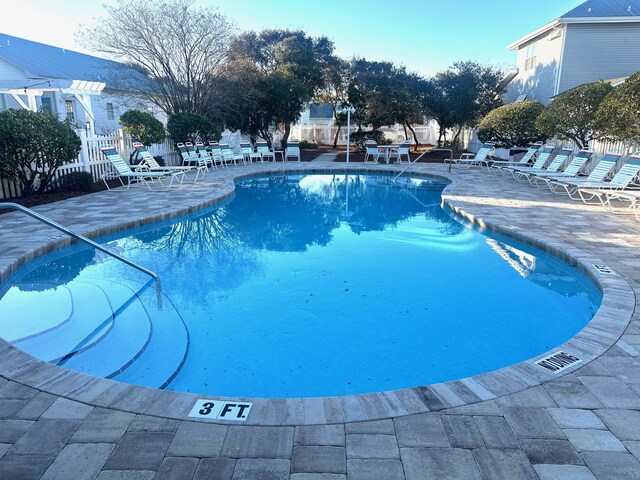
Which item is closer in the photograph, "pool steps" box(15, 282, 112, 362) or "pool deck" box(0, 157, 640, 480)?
"pool deck" box(0, 157, 640, 480)

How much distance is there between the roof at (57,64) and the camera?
15.2 metres

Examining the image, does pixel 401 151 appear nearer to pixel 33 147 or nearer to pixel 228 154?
pixel 228 154

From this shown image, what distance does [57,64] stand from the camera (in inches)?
709

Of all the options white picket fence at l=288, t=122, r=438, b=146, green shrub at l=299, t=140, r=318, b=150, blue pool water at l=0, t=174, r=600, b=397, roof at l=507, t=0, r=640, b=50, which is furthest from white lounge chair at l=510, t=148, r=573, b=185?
white picket fence at l=288, t=122, r=438, b=146

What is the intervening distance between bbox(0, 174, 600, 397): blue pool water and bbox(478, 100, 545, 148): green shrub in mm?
8628

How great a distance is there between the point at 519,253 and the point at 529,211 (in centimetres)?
218

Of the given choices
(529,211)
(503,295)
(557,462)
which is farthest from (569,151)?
(557,462)

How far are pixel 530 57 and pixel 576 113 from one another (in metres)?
8.81

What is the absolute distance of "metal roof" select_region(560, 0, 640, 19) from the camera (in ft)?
49.5

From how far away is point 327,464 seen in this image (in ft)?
6.49

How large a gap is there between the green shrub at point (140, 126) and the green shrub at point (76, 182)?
7.68ft

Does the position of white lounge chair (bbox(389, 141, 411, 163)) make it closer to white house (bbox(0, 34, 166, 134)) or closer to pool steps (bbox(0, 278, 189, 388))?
white house (bbox(0, 34, 166, 134))

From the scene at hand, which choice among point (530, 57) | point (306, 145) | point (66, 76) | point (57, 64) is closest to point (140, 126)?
point (66, 76)

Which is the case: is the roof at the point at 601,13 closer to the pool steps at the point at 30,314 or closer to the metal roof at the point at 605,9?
the metal roof at the point at 605,9
